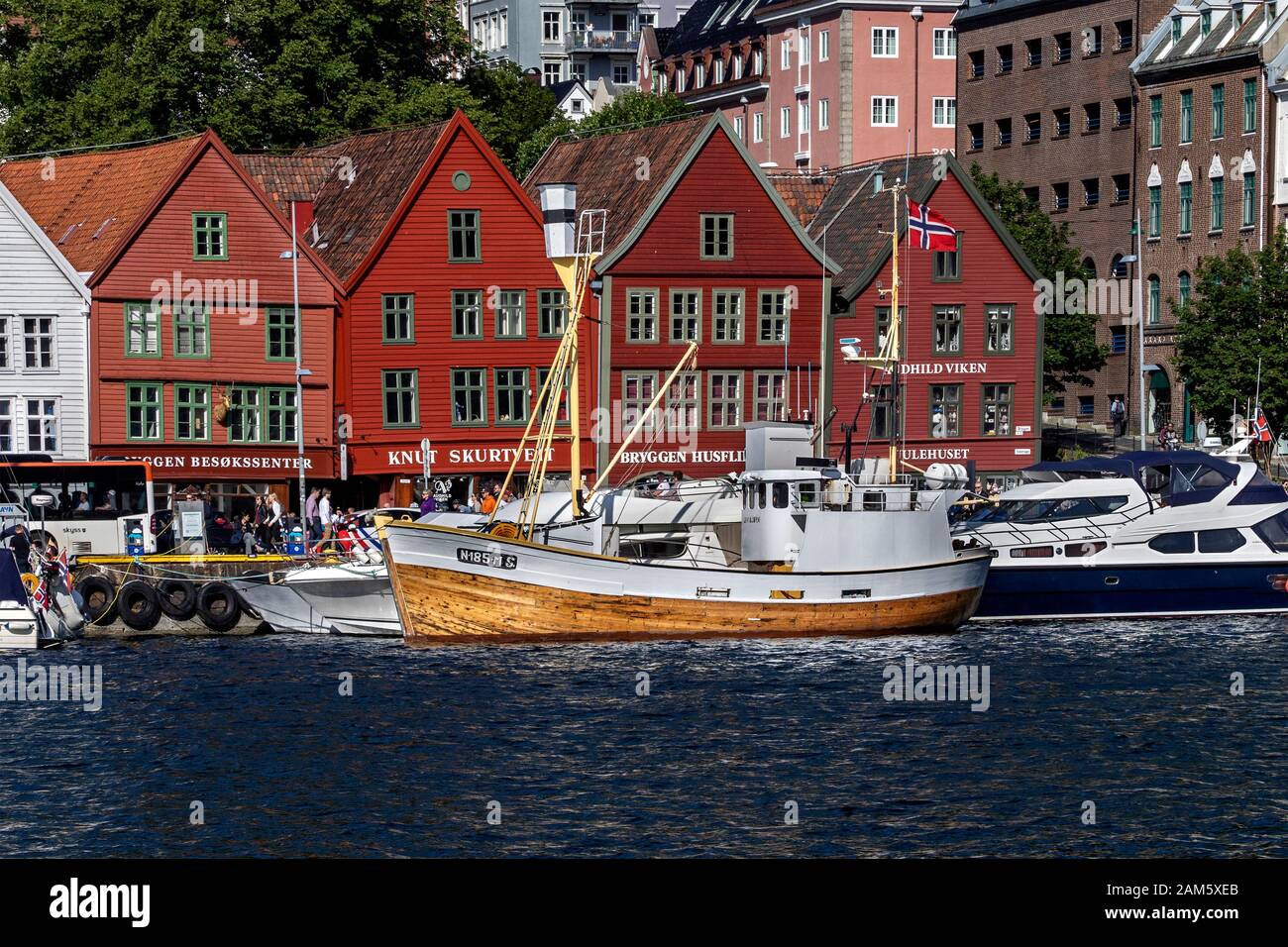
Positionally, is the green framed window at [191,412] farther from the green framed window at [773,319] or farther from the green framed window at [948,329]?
the green framed window at [948,329]

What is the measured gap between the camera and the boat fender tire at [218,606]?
162ft

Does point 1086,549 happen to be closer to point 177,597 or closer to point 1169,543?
point 1169,543

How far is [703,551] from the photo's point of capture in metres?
49.5

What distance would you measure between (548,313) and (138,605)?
24835 mm

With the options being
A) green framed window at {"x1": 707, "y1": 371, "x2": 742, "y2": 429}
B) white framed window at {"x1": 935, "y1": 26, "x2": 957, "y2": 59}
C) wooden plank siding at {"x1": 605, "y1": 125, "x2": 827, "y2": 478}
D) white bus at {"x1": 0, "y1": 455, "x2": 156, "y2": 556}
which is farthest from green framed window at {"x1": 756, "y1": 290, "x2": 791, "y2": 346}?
white framed window at {"x1": 935, "y1": 26, "x2": 957, "y2": 59}

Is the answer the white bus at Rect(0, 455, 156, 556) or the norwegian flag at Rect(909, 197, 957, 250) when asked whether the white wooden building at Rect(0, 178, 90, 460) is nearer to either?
the white bus at Rect(0, 455, 156, 556)

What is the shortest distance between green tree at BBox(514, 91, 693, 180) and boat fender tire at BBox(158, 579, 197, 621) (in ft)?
137

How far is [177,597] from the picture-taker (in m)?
49.4

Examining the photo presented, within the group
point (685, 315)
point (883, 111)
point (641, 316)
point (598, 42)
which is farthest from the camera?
point (598, 42)

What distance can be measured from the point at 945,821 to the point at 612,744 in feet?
23.8

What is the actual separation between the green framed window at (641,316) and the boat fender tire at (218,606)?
24.8 m

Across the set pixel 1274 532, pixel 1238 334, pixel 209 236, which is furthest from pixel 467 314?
pixel 1238 334
